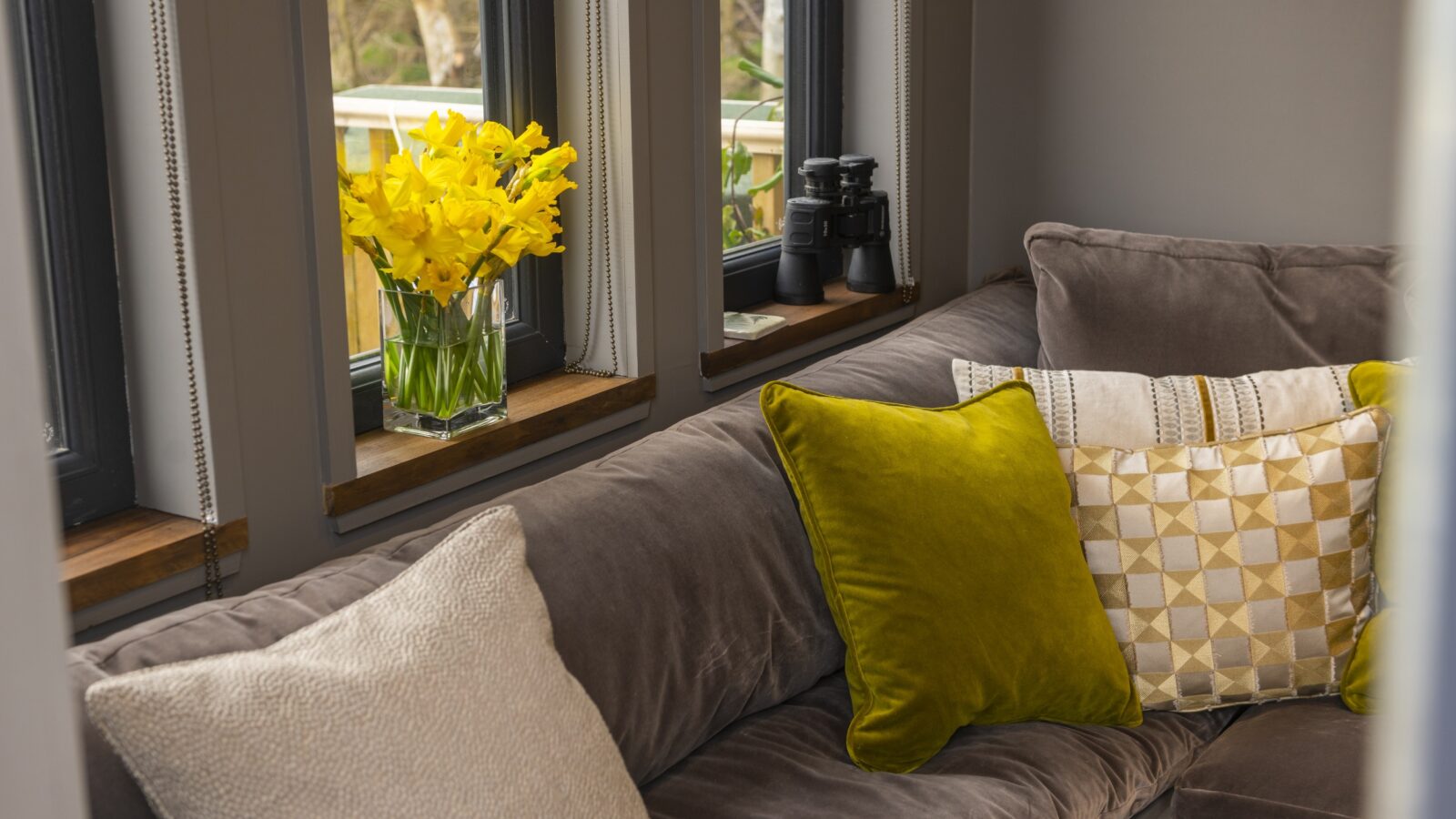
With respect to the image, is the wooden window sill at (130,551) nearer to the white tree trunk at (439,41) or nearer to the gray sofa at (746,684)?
the gray sofa at (746,684)

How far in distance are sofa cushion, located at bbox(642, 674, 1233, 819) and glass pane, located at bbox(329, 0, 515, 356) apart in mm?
749

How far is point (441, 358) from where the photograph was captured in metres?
1.76

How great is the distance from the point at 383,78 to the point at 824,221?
98 centimetres

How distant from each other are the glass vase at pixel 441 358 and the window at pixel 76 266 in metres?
0.37

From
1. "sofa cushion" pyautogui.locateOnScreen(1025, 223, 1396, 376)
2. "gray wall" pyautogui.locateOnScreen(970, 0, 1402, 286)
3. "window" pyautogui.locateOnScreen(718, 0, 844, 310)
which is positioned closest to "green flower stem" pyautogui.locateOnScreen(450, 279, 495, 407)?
"window" pyautogui.locateOnScreen(718, 0, 844, 310)

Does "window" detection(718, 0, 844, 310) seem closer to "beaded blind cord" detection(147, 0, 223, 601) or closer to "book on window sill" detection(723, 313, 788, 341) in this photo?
"book on window sill" detection(723, 313, 788, 341)

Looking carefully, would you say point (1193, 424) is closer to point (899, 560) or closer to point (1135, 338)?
point (1135, 338)

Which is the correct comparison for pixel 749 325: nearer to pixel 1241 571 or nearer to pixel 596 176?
pixel 596 176

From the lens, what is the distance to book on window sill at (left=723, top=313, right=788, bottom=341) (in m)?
2.35

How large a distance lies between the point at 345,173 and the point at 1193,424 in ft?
4.02

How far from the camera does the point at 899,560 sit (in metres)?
1.66

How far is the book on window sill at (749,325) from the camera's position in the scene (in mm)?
2346

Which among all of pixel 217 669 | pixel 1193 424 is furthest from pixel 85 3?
pixel 1193 424

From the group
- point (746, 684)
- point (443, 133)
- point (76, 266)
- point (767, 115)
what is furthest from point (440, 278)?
point (767, 115)
